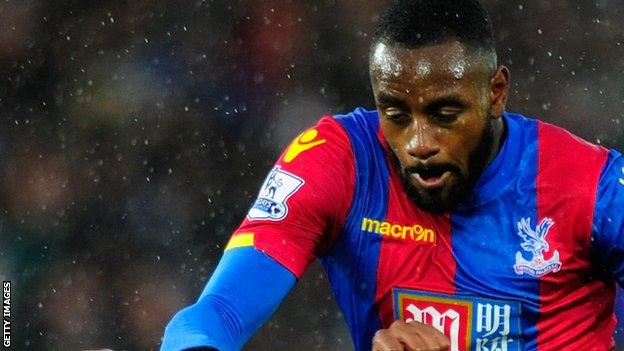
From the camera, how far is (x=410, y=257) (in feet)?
9.25

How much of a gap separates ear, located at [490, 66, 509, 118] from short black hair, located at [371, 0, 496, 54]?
8 cm

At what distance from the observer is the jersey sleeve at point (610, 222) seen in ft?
8.86

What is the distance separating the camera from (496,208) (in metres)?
2.83

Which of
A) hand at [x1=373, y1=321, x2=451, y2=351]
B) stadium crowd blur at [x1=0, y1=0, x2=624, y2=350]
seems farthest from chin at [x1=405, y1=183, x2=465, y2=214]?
stadium crowd blur at [x1=0, y1=0, x2=624, y2=350]

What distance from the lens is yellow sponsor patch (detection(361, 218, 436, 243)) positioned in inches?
111

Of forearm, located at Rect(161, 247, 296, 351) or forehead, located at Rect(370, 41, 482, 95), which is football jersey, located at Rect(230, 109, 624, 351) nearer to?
forearm, located at Rect(161, 247, 296, 351)

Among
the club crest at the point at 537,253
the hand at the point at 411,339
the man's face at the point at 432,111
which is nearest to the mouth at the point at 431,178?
the man's face at the point at 432,111

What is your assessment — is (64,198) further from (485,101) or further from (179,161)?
(485,101)

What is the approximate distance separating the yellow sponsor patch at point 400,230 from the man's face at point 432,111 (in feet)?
0.33

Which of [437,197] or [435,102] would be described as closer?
[435,102]

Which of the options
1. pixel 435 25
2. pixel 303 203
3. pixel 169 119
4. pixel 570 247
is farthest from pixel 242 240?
pixel 169 119

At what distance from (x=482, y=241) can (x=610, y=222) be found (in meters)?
0.31

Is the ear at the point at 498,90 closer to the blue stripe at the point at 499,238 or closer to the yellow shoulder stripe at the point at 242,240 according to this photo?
the blue stripe at the point at 499,238

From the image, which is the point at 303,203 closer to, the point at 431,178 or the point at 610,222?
the point at 431,178
